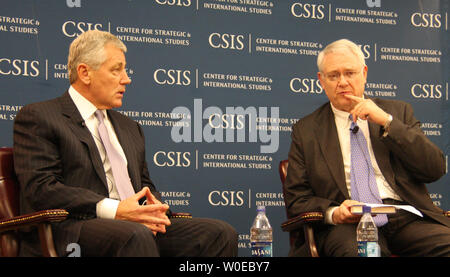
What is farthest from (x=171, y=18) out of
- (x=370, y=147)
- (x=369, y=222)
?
(x=369, y=222)

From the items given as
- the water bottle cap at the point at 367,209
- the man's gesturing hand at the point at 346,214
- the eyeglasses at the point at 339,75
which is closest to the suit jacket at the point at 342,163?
the man's gesturing hand at the point at 346,214

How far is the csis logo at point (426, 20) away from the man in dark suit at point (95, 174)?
3120mm

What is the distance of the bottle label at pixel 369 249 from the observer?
327 cm

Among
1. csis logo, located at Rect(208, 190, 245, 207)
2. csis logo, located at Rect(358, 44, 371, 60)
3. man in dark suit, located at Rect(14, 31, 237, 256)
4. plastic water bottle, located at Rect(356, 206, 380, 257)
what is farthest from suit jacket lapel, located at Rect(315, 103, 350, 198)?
csis logo, located at Rect(358, 44, 371, 60)

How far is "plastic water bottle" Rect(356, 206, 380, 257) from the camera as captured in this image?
3318 millimetres

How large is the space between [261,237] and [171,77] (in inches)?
61.9

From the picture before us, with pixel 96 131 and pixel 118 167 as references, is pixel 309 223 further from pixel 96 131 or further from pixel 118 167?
pixel 96 131

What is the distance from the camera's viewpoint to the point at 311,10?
5266mm

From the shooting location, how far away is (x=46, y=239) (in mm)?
2979

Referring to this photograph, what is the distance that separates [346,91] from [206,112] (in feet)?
4.45

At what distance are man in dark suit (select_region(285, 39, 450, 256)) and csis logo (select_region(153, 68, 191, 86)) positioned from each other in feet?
3.86

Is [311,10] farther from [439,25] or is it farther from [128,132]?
[128,132]

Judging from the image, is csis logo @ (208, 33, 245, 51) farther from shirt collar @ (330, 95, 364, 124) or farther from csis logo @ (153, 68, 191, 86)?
shirt collar @ (330, 95, 364, 124)

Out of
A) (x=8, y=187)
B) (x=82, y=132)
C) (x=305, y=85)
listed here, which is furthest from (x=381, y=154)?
(x=8, y=187)
